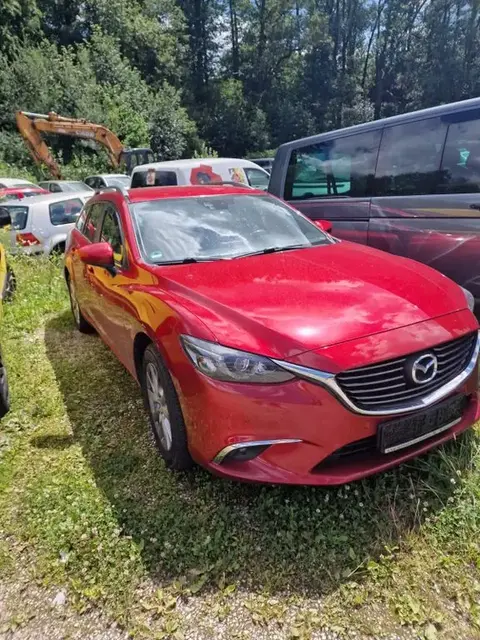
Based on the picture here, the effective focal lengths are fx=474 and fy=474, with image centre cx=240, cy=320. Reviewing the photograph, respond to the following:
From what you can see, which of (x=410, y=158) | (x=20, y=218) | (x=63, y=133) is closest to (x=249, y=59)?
(x=63, y=133)

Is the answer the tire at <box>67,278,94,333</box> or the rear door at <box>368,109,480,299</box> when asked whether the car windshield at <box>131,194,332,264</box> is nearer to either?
the rear door at <box>368,109,480,299</box>

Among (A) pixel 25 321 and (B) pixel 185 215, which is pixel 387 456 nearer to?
(B) pixel 185 215

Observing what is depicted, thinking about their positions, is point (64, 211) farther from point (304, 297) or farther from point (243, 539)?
point (243, 539)

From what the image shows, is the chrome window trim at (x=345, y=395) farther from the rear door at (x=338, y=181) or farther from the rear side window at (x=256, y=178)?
the rear side window at (x=256, y=178)

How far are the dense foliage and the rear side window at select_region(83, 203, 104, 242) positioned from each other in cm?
2339

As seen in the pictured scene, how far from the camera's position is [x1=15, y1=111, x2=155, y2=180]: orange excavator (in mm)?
17641

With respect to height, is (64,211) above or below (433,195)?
below

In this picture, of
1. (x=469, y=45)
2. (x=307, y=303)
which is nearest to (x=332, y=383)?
(x=307, y=303)

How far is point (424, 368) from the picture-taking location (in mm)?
2182

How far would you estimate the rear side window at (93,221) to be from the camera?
13.6 ft

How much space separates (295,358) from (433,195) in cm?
268

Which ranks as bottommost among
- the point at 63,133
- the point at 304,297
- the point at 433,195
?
the point at 304,297

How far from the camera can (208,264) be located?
292 centimetres

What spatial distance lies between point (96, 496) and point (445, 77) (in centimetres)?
4546
